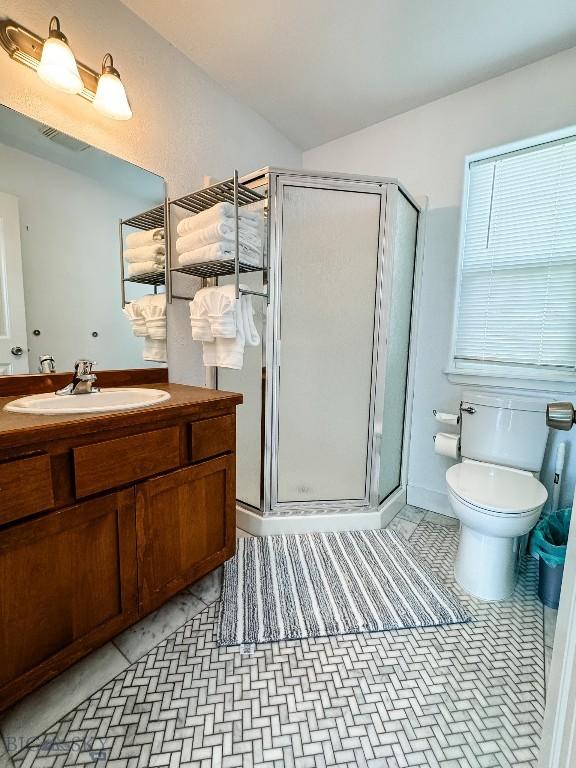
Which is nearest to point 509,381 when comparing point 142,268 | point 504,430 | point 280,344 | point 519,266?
point 504,430

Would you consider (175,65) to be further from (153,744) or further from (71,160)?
(153,744)

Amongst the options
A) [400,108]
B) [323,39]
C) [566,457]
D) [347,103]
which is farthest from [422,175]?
[566,457]

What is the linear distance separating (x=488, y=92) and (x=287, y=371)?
187cm

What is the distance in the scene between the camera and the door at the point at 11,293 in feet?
4.21

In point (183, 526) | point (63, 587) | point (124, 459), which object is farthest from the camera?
point (183, 526)

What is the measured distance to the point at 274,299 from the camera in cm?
184

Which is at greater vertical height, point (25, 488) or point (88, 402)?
point (88, 402)

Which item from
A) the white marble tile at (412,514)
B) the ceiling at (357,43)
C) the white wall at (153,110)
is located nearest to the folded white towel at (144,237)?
the white wall at (153,110)

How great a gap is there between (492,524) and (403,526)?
0.76 m

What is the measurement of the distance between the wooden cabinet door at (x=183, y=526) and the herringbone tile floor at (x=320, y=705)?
21cm

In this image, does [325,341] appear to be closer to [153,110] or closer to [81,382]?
[81,382]

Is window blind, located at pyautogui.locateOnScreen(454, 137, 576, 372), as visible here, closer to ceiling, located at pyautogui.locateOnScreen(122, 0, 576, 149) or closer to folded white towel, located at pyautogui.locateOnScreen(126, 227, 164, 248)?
ceiling, located at pyautogui.locateOnScreen(122, 0, 576, 149)

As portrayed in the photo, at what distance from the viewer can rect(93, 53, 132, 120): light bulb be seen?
1375 millimetres

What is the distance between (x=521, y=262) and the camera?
1884 millimetres
